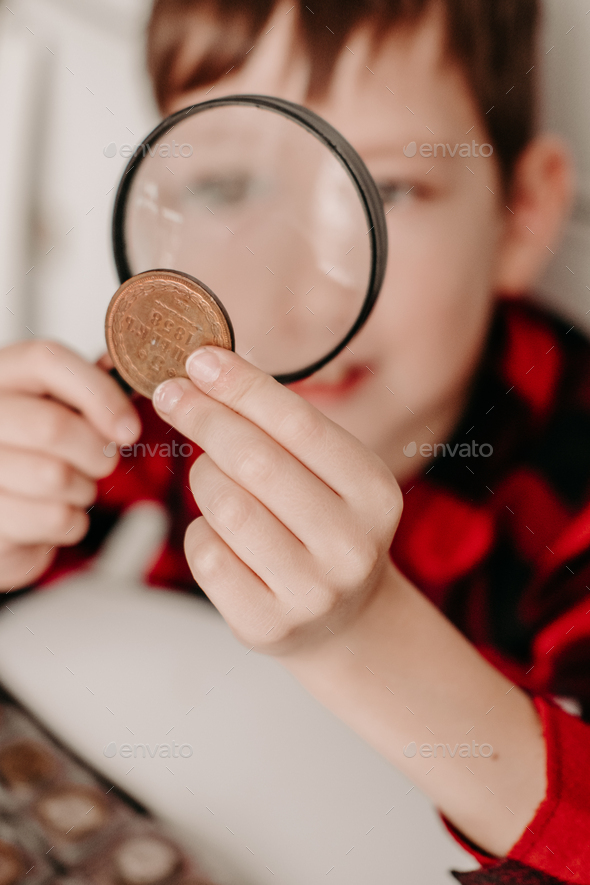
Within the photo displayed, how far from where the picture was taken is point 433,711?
77cm

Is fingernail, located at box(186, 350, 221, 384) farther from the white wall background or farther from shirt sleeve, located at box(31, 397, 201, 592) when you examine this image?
the white wall background

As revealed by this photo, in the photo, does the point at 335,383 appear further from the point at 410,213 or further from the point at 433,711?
the point at 433,711

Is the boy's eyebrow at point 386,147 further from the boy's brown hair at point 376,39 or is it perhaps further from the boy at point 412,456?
the boy's brown hair at point 376,39

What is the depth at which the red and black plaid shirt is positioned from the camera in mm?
1177

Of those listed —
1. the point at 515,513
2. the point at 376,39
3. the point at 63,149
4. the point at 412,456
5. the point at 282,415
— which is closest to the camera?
the point at 282,415

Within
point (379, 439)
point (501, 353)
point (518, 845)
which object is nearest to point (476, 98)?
point (501, 353)

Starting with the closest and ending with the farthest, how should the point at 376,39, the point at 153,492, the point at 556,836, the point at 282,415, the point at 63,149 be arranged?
1. the point at 282,415
2. the point at 556,836
3. the point at 376,39
4. the point at 153,492
5. the point at 63,149

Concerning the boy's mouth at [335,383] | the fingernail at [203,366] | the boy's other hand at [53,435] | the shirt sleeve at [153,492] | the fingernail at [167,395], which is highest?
the fingernail at [203,366]

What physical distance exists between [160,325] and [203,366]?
0.10 meters

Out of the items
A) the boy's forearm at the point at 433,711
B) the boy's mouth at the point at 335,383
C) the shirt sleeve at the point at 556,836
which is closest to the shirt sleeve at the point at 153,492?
the boy's mouth at the point at 335,383

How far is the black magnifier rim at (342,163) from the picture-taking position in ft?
2.26

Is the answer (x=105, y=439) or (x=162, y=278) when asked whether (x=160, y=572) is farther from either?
(x=162, y=278)

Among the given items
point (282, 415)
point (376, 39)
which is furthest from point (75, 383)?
point (376, 39)

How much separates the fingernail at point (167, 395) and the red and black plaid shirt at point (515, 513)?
31.7 inches
